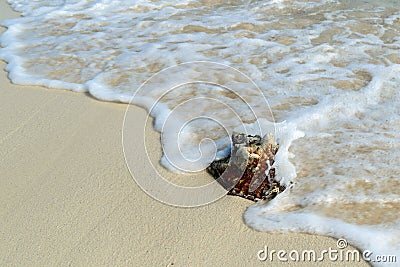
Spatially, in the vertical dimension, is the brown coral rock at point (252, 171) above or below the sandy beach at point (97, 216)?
above

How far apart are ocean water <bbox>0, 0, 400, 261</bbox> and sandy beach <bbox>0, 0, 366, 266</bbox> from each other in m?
0.15

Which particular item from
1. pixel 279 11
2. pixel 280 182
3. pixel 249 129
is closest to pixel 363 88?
pixel 249 129

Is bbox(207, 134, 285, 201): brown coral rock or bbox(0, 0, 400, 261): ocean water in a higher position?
bbox(207, 134, 285, 201): brown coral rock

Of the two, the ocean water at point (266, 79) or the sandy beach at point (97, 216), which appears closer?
the sandy beach at point (97, 216)

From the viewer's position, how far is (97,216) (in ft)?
7.13

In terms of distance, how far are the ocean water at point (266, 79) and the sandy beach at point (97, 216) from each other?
0.15 meters

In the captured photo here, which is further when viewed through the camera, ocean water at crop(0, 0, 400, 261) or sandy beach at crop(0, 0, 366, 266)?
ocean water at crop(0, 0, 400, 261)

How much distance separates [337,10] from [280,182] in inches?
159

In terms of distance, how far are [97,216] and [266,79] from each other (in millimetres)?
2106

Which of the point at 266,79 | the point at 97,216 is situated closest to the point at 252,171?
the point at 97,216

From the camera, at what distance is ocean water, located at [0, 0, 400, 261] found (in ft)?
7.45

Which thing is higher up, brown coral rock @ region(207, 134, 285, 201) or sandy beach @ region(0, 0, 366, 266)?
brown coral rock @ region(207, 134, 285, 201)

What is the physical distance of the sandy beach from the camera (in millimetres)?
1950

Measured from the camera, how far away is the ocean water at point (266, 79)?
89.4 inches
